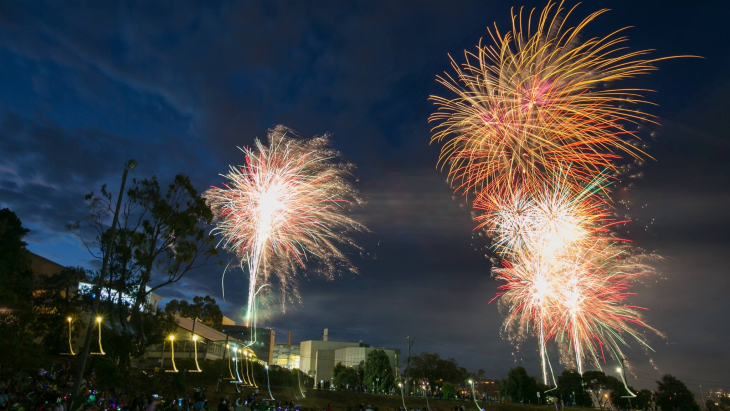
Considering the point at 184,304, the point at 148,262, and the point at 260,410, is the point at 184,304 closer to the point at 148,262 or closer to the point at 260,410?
the point at 148,262

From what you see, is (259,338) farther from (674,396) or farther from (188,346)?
(674,396)

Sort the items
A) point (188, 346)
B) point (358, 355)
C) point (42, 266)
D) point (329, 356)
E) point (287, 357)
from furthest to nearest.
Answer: point (287, 357)
point (329, 356)
point (358, 355)
point (42, 266)
point (188, 346)

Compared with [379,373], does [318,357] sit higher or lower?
higher

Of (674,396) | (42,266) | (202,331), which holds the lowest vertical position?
(674,396)

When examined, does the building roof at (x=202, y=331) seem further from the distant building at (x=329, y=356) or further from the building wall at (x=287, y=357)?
the building wall at (x=287, y=357)

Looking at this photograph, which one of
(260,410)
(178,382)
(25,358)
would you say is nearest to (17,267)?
(25,358)

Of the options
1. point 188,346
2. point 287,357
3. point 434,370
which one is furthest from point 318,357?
point 188,346

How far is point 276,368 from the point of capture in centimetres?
5288

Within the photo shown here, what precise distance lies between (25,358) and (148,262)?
8041 mm

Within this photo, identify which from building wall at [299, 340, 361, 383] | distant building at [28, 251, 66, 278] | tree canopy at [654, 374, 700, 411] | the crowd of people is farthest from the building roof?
tree canopy at [654, 374, 700, 411]

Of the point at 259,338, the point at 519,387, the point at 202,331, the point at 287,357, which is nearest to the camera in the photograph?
the point at 202,331

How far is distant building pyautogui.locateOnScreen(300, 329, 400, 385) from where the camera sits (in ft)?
269

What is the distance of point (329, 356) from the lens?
90.5 metres

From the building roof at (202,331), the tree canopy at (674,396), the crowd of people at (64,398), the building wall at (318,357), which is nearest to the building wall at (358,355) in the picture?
the building wall at (318,357)
